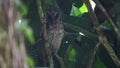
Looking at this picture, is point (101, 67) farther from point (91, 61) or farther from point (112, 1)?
point (112, 1)

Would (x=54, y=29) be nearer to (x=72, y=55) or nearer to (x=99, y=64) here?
(x=72, y=55)

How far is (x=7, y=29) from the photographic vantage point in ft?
1.31

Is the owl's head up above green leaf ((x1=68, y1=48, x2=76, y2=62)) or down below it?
above

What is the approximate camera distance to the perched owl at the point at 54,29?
203cm

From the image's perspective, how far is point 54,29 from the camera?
220 cm

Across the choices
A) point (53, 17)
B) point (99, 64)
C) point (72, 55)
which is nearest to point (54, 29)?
point (53, 17)

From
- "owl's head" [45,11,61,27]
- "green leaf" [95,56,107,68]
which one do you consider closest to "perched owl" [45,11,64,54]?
"owl's head" [45,11,61,27]

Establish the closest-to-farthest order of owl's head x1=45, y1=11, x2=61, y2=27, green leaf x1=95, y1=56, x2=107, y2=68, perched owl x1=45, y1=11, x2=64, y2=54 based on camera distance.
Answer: green leaf x1=95, y1=56, x2=107, y2=68, perched owl x1=45, y1=11, x2=64, y2=54, owl's head x1=45, y1=11, x2=61, y2=27

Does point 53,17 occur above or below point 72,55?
above

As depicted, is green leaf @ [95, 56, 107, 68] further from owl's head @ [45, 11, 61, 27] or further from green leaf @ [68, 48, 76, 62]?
owl's head @ [45, 11, 61, 27]

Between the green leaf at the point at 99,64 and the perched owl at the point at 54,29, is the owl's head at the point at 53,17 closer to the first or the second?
the perched owl at the point at 54,29

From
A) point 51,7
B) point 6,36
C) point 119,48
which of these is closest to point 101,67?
point 119,48

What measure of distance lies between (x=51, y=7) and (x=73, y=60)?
0.34 m

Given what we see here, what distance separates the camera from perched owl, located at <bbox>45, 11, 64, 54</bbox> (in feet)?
6.66
